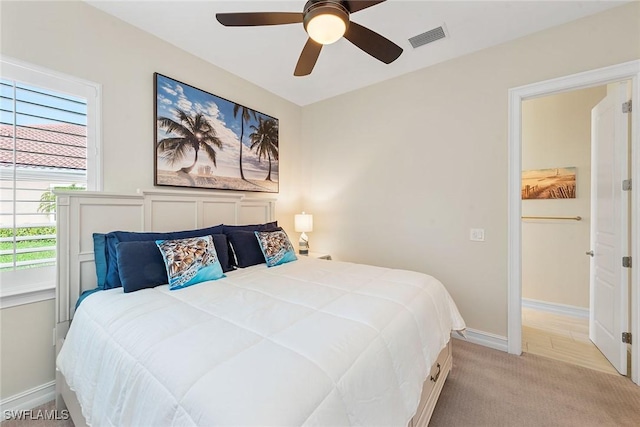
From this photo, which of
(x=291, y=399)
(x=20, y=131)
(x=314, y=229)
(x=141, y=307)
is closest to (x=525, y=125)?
(x=314, y=229)

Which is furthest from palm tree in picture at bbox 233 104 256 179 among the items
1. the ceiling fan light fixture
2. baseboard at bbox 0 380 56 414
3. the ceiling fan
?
baseboard at bbox 0 380 56 414

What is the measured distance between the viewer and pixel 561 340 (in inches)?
105

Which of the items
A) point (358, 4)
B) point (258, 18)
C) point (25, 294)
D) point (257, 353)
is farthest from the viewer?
point (25, 294)

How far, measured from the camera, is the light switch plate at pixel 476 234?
2.61 m

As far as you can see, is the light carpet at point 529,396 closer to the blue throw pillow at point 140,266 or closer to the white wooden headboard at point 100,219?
the white wooden headboard at point 100,219

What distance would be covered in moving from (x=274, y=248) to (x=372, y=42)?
1831mm

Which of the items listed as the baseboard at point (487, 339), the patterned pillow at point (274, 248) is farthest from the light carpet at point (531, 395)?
the patterned pillow at point (274, 248)

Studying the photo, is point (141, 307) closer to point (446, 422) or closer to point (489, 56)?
point (446, 422)

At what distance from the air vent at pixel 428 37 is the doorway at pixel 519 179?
82 centimetres

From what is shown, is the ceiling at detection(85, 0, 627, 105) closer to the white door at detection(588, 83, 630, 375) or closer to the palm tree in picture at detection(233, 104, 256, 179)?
the palm tree in picture at detection(233, 104, 256, 179)

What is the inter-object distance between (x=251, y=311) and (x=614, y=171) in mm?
3007

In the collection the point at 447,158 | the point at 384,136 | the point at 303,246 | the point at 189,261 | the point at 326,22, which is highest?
the point at 326,22

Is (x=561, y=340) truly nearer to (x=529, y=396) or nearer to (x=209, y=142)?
(x=529, y=396)

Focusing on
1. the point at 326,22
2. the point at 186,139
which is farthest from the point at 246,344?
the point at 186,139
